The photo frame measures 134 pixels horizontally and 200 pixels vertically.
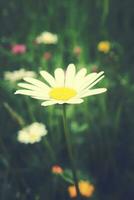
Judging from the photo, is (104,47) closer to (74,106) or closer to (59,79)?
(74,106)

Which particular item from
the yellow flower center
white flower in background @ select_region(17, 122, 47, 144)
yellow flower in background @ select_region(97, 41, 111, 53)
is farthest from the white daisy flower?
yellow flower in background @ select_region(97, 41, 111, 53)

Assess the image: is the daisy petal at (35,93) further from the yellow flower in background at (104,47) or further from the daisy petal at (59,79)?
the yellow flower in background at (104,47)

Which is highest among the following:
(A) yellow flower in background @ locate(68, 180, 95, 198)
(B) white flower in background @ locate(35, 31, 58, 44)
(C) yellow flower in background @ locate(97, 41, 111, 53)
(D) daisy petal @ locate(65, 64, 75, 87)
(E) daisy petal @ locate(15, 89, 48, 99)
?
(B) white flower in background @ locate(35, 31, 58, 44)

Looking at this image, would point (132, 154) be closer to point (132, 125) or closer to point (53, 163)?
point (132, 125)

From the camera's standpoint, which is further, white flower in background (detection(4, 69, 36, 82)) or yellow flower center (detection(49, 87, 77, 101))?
white flower in background (detection(4, 69, 36, 82))

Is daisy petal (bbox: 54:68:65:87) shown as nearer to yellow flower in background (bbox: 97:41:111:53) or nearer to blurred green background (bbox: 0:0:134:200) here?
blurred green background (bbox: 0:0:134:200)

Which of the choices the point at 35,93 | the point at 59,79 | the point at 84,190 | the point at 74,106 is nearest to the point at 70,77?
the point at 59,79
